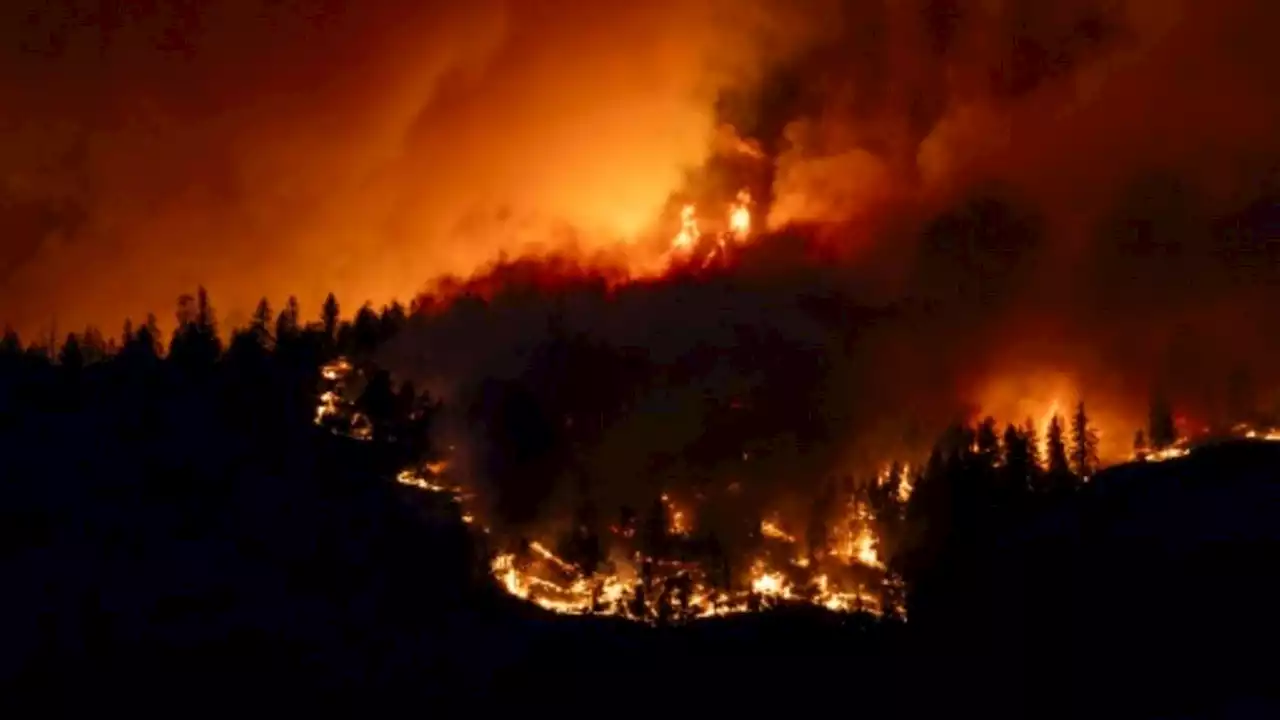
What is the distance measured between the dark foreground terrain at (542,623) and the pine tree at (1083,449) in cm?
1940

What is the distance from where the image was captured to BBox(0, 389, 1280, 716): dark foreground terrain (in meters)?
141

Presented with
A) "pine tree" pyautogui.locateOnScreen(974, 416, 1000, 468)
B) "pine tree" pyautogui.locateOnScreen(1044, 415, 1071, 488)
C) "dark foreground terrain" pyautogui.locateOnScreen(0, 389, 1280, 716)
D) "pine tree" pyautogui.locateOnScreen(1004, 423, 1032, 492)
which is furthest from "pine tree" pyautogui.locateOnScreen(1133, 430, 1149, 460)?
"dark foreground terrain" pyautogui.locateOnScreen(0, 389, 1280, 716)

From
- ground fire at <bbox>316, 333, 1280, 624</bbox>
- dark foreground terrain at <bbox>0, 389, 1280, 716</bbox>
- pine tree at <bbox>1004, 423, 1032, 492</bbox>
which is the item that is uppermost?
pine tree at <bbox>1004, 423, 1032, 492</bbox>

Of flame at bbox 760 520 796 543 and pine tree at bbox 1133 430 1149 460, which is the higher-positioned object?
pine tree at bbox 1133 430 1149 460

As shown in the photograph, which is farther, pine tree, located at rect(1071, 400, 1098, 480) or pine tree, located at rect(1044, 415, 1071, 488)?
pine tree, located at rect(1071, 400, 1098, 480)

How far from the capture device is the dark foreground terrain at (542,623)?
141250 millimetres

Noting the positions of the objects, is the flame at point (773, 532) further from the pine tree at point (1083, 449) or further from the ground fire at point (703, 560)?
the pine tree at point (1083, 449)

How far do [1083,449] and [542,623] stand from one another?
61.6 metres

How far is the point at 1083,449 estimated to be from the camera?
614 feet

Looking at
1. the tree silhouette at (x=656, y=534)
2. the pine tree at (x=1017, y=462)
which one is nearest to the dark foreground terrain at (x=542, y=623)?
the pine tree at (x=1017, y=462)

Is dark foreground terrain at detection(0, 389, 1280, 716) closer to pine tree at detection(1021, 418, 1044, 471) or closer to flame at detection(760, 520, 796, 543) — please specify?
pine tree at detection(1021, 418, 1044, 471)

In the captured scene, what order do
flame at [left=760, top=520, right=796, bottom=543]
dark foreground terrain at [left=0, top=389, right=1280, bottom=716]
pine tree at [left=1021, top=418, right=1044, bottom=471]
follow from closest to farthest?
dark foreground terrain at [left=0, top=389, right=1280, bottom=716], pine tree at [left=1021, top=418, right=1044, bottom=471], flame at [left=760, top=520, right=796, bottom=543]

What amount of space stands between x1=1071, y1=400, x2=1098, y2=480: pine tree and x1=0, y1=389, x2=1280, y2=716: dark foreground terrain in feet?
63.6

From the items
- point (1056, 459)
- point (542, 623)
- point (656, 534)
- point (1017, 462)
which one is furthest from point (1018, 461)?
point (542, 623)
